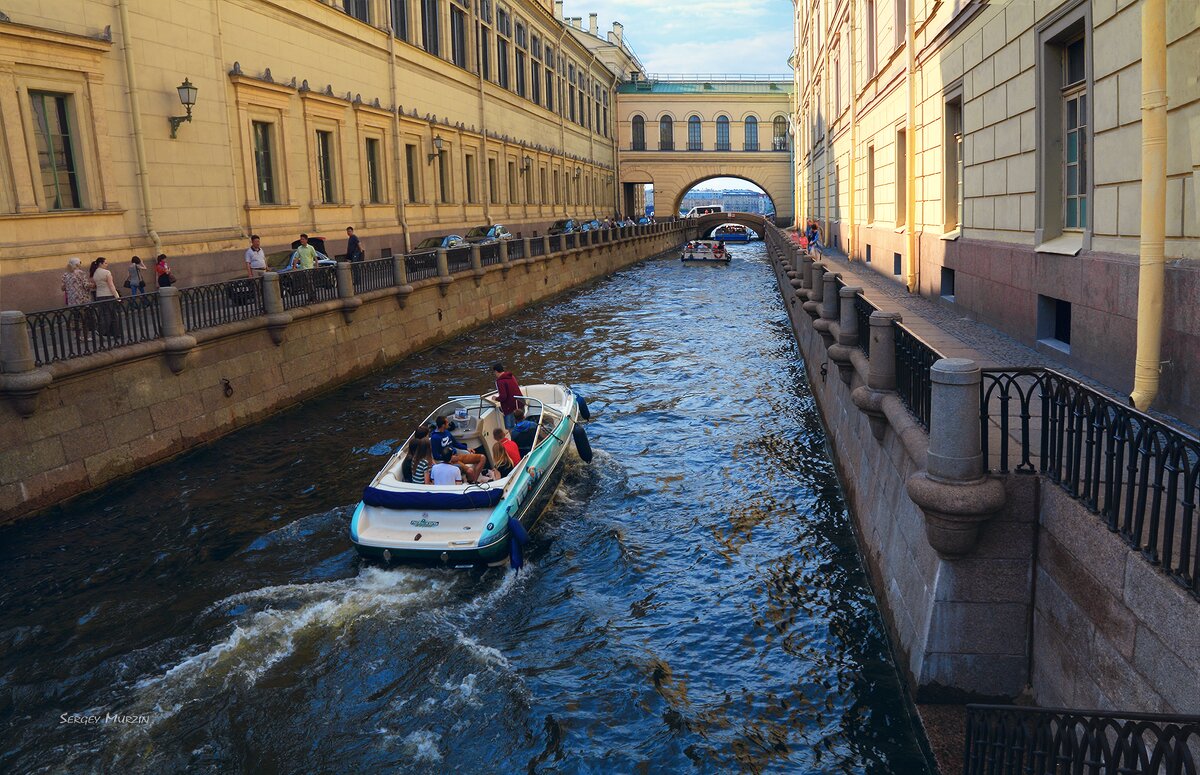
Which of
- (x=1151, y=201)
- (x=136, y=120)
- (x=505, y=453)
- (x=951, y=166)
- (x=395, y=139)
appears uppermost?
(x=395, y=139)

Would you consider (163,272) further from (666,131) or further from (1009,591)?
(666,131)

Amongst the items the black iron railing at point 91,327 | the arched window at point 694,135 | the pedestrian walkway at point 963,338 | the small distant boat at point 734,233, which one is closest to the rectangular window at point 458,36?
the pedestrian walkway at point 963,338

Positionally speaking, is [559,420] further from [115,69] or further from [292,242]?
[292,242]

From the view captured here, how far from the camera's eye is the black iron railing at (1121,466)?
4562mm

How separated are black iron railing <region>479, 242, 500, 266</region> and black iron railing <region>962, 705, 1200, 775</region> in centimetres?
2573

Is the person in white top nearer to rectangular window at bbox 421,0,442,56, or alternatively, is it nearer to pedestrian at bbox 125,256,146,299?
pedestrian at bbox 125,256,146,299

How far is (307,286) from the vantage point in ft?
62.3

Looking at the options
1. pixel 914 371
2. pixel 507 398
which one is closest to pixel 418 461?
pixel 507 398

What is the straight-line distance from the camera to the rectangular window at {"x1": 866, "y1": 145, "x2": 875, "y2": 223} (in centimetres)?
2638

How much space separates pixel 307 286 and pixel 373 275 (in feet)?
10.4

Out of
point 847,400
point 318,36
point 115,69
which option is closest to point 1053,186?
point 847,400

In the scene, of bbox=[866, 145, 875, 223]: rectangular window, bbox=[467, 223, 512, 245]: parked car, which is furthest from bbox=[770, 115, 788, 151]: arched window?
bbox=[866, 145, 875, 223]: rectangular window

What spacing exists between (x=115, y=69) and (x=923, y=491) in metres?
17.4

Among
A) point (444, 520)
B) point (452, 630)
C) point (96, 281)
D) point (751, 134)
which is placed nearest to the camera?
point (452, 630)
